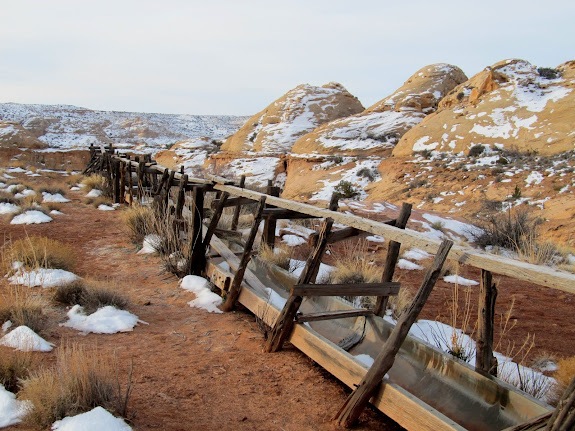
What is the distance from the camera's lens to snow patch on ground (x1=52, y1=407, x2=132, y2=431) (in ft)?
7.66

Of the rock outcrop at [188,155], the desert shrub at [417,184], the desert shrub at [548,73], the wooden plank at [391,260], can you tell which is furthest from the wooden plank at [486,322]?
the rock outcrop at [188,155]

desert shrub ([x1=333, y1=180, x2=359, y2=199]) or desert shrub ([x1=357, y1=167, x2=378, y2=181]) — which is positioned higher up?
desert shrub ([x1=357, y1=167, x2=378, y2=181])

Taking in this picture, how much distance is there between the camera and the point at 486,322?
298 centimetres

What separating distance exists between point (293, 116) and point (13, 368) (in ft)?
119

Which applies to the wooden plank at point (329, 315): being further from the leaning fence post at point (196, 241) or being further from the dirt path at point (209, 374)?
the leaning fence post at point (196, 241)

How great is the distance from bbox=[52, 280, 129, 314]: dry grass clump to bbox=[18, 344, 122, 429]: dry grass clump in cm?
210

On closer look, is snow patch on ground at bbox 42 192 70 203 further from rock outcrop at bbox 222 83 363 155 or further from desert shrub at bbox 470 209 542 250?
rock outcrop at bbox 222 83 363 155

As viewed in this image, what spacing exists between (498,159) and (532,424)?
20016 millimetres

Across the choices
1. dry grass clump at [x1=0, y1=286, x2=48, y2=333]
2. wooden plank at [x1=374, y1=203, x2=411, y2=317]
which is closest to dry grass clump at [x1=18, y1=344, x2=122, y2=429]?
dry grass clump at [x1=0, y1=286, x2=48, y2=333]

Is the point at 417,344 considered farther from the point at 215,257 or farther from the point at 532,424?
the point at 215,257

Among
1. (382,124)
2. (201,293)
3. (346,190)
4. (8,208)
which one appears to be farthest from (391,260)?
(382,124)

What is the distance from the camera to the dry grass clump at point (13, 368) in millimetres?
2871

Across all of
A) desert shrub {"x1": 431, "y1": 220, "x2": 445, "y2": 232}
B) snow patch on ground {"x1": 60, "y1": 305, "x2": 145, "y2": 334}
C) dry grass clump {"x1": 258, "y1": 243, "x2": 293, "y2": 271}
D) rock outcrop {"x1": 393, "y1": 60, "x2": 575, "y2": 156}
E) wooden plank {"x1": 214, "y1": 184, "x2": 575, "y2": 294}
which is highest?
rock outcrop {"x1": 393, "y1": 60, "x2": 575, "y2": 156}

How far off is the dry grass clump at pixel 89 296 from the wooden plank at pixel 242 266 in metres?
1.18
